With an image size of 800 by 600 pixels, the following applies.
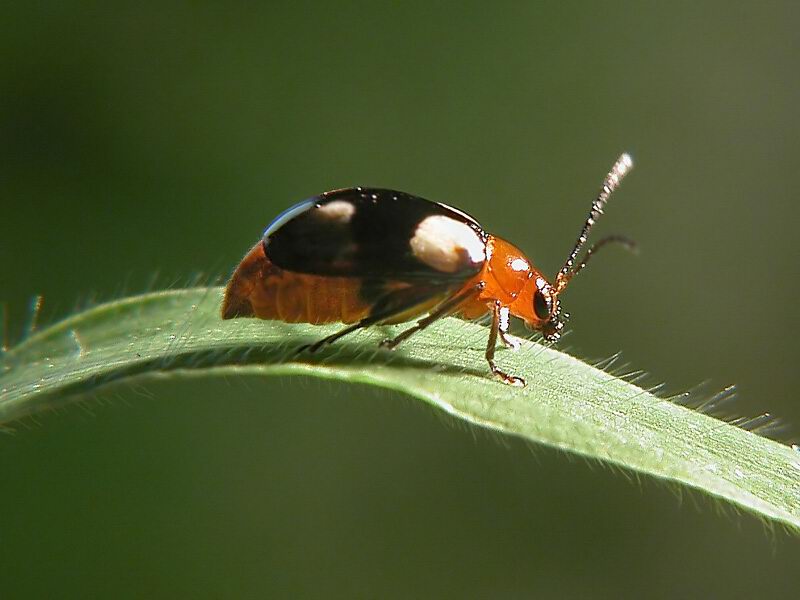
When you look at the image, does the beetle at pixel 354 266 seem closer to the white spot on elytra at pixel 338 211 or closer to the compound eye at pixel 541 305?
the white spot on elytra at pixel 338 211

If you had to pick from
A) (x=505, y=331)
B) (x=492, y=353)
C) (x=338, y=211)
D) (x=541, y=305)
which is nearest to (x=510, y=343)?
(x=505, y=331)

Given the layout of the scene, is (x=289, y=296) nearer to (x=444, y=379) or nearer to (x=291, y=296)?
(x=291, y=296)

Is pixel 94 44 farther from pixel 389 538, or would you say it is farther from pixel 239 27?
pixel 389 538

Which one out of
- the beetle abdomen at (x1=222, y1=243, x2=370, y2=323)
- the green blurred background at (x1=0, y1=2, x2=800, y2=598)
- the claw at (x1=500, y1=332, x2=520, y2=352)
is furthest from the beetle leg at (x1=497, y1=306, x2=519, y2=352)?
the green blurred background at (x1=0, y1=2, x2=800, y2=598)

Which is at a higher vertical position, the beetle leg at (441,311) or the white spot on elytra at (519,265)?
the white spot on elytra at (519,265)

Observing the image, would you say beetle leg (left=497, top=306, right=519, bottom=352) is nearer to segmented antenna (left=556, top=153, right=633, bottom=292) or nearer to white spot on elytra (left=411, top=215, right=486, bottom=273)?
white spot on elytra (left=411, top=215, right=486, bottom=273)

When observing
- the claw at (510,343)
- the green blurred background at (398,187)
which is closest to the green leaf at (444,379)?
the claw at (510,343)
